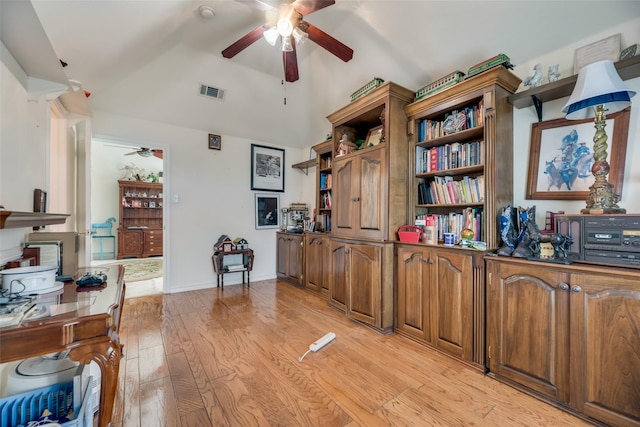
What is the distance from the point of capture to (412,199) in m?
2.67

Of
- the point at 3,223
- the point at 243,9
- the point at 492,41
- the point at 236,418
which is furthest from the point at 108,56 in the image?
the point at 492,41

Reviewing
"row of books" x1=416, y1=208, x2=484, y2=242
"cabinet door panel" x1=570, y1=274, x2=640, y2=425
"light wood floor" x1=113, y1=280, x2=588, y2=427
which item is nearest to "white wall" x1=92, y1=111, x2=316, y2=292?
"light wood floor" x1=113, y1=280, x2=588, y2=427

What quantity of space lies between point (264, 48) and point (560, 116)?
3046 millimetres

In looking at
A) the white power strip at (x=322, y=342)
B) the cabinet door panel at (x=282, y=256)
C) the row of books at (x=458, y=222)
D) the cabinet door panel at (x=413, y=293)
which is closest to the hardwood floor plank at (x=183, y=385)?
the white power strip at (x=322, y=342)

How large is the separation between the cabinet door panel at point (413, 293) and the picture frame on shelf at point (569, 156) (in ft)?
3.37

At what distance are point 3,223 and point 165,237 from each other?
114 inches

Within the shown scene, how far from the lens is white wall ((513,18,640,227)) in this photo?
1.65 metres

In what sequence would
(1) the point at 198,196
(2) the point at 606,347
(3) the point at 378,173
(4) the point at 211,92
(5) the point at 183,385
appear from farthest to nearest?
(1) the point at 198,196
(4) the point at 211,92
(3) the point at 378,173
(5) the point at 183,385
(2) the point at 606,347

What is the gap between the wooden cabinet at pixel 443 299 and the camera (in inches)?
78.3

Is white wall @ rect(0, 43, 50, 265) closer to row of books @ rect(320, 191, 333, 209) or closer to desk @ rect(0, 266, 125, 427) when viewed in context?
desk @ rect(0, 266, 125, 427)

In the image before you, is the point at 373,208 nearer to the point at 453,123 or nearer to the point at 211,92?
the point at 453,123

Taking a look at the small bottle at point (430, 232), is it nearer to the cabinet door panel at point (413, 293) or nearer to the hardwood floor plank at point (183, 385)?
the cabinet door panel at point (413, 293)

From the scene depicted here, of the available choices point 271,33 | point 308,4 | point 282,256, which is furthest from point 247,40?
point 282,256

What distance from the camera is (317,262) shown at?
3865 mm
